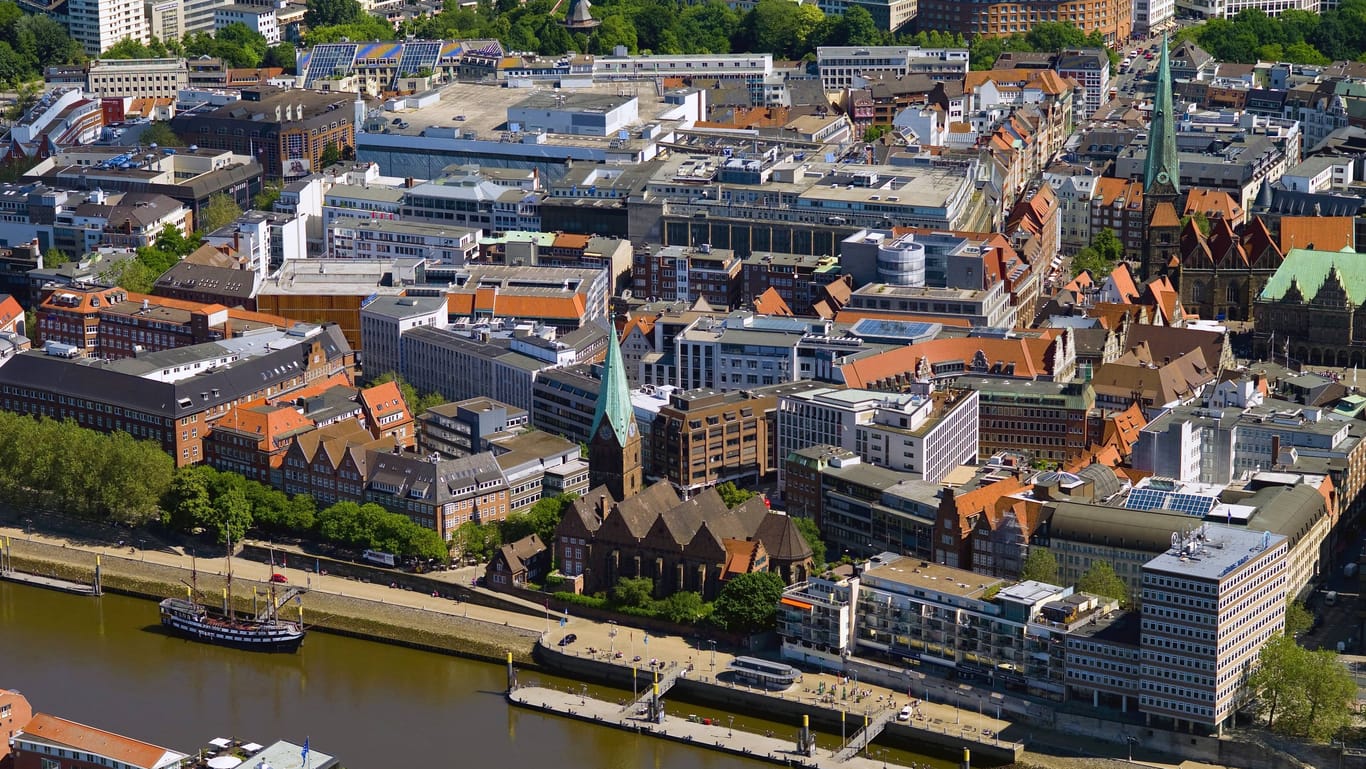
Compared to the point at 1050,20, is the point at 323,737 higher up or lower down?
lower down

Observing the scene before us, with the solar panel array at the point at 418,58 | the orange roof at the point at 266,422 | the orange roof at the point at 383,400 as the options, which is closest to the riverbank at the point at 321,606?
the orange roof at the point at 266,422

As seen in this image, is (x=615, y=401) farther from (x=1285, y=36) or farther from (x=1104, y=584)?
(x=1285, y=36)

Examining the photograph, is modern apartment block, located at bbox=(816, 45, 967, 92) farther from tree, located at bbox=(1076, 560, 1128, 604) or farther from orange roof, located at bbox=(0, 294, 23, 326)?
tree, located at bbox=(1076, 560, 1128, 604)

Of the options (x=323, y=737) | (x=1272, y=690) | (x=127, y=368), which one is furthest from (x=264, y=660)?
(x=1272, y=690)

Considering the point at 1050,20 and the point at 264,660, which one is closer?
the point at 264,660

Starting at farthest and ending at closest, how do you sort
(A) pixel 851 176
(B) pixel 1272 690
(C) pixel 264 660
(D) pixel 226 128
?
(D) pixel 226 128
(A) pixel 851 176
(C) pixel 264 660
(B) pixel 1272 690

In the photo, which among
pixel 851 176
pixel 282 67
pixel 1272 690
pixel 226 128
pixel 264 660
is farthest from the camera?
pixel 282 67

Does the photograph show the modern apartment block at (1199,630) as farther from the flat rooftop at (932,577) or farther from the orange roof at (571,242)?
the orange roof at (571,242)

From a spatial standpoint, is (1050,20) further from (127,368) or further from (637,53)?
(127,368)
